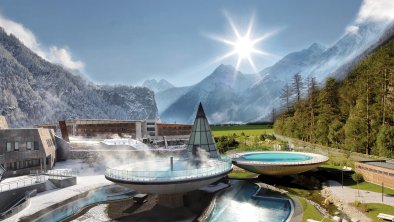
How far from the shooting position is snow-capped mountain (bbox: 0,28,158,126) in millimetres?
151375

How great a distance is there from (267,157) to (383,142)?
12.0 meters

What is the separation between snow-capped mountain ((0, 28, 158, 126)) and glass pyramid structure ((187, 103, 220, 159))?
470ft

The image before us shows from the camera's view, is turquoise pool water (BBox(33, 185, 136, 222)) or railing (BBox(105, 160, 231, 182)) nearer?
railing (BBox(105, 160, 231, 182))

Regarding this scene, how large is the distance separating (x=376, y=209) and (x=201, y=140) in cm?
1436

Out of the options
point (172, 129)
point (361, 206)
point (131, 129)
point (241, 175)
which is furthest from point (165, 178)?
point (172, 129)

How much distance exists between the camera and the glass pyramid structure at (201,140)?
27.9 metres

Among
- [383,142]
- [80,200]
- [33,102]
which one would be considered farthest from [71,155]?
[33,102]

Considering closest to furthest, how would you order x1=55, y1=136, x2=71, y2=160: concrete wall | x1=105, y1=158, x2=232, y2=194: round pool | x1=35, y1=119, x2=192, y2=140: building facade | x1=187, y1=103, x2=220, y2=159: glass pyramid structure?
x1=105, y1=158, x2=232, y2=194: round pool → x1=187, y1=103, x2=220, y2=159: glass pyramid structure → x1=55, y1=136, x2=71, y2=160: concrete wall → x1=35, y1=119, x2=192, y2=140: building facade

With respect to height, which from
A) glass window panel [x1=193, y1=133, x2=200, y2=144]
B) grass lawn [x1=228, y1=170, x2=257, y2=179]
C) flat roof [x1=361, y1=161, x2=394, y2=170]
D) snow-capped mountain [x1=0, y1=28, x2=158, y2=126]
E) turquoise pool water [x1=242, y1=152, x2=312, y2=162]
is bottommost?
grass lawn [x1=228, y1=170, x2=257, y2=179]

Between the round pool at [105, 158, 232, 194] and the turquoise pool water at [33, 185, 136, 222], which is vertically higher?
the round pool at [105, 158, 232, 194]

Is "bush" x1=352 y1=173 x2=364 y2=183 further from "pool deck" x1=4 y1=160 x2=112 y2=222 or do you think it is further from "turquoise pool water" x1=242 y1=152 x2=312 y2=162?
"pool deck" x1=4 y1=160 x2=112 y2=222

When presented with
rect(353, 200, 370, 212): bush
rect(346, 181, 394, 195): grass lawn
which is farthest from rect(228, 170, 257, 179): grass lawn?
rect(353, 200, 370, 212): bush

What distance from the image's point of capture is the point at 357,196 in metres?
23.0

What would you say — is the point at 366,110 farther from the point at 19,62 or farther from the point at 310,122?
the point at 19,62
